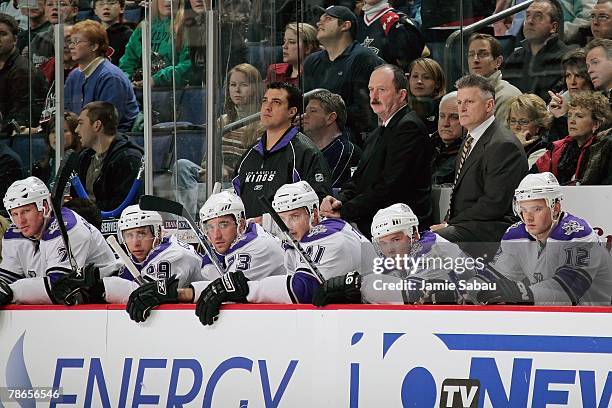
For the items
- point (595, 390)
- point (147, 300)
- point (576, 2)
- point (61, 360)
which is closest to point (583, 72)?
point (576, 2)

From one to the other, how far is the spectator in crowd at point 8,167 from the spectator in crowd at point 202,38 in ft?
3.81

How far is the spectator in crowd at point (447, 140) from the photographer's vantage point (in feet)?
23.2

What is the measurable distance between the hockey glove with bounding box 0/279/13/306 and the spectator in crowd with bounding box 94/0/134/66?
1.89m

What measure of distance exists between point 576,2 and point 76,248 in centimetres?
280

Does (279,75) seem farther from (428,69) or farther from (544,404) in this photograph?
(544,404)

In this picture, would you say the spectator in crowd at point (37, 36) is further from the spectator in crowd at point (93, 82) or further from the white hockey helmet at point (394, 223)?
the white hockey helmet at point (394, 223)

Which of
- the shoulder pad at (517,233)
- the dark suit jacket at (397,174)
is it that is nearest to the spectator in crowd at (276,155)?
the dark suit jacket at (397,174)

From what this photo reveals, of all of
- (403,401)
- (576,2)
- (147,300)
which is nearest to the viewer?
(403,401)

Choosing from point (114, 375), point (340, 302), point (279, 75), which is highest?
point (279, 75)

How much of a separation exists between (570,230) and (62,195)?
2.75m

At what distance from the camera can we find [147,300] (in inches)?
251

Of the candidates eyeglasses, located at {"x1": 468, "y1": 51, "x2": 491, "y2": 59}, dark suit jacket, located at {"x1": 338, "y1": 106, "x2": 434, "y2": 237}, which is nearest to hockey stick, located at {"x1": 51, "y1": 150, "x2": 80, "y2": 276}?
dark suit jacket, located at {"x1": 338, "y1": 106, "x2": 434, "y2": 237}

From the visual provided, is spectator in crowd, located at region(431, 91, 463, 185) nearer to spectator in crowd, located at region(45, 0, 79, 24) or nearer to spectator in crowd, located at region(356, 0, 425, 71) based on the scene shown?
spectator in crowd, located at region(356, 0, 425, 71)

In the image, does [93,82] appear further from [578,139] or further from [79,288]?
[578,139]
